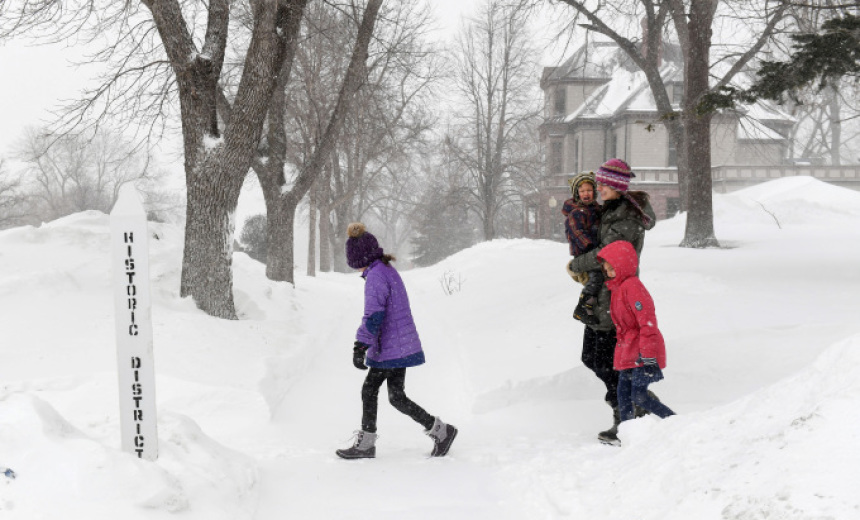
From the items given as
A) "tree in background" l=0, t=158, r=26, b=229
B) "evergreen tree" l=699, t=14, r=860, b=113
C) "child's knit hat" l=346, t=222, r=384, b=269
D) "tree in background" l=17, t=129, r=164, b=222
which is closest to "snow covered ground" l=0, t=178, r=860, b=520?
"child's knit hat" l=346, t=222, r=384, b=269

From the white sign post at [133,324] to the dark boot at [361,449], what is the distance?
164 cm

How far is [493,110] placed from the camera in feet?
109

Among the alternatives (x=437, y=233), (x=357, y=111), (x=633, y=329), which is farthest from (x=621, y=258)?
(x=437, y=233)

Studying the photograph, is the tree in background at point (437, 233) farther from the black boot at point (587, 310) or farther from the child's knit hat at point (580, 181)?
the black boot at point (587, 310)

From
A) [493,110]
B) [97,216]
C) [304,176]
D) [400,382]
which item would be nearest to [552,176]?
[493,110]

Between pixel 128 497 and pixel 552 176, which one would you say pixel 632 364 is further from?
pixel 552 176

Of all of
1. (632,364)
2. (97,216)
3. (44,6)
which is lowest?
(632,364)

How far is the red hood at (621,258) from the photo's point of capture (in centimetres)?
461

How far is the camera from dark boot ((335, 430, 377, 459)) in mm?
5094

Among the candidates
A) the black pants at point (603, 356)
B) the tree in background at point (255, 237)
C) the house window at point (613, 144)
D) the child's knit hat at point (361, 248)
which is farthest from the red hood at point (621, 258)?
the house window at point (613, 144)

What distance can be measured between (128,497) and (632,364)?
321cm

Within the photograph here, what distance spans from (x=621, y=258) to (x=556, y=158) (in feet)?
131

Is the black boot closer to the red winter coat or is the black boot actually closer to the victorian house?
the red winter coat

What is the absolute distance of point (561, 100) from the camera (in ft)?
141
